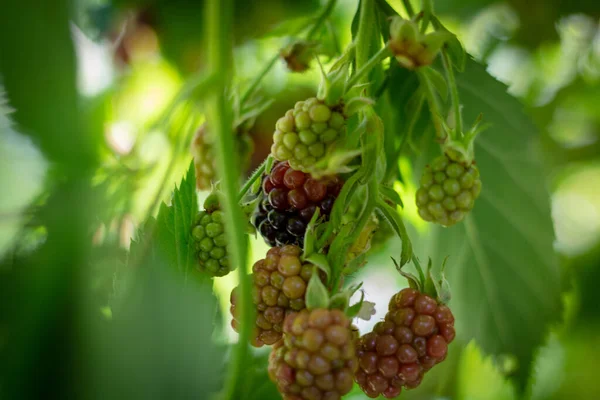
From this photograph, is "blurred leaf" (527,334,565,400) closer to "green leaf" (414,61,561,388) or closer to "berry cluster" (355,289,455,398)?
"green leaf" (414,61,561,388)

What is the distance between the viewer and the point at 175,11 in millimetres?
1191

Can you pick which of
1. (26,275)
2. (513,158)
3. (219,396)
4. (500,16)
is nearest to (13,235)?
(26,275)

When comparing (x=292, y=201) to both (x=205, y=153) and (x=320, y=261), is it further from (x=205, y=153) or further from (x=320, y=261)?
(x=205, y=153)

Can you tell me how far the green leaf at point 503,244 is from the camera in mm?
751

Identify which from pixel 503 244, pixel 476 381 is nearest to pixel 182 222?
pixel 503 244

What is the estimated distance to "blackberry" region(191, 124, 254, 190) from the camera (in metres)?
0.71

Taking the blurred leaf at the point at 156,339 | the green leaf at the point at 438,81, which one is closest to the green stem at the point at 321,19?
the green leaf at the point at 438,81

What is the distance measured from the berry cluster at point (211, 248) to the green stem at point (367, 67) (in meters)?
0.18

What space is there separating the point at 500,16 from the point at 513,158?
1.96 ft

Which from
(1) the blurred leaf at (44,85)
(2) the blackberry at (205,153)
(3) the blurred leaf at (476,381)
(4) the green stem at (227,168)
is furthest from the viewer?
(3) the blurred leaf at (476,381)

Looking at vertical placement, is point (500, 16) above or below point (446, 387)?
above

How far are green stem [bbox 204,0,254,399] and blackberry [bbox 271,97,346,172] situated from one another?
0.08 meters

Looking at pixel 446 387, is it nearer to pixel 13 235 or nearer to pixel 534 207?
pixel 534 207

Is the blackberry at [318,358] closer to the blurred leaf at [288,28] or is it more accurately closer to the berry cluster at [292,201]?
the berry cluster at [292,201]
